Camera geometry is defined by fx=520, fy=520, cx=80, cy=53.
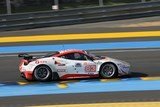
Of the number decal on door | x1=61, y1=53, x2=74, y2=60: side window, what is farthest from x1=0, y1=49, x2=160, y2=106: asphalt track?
x1=61, y1=53, x2=74, y2=60: side window

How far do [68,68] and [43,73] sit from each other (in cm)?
79

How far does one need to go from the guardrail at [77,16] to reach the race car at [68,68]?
1044cm

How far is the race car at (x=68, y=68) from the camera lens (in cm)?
1597

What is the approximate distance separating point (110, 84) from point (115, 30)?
11010mm

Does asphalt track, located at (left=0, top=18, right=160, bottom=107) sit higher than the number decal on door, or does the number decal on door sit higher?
the number decal on door

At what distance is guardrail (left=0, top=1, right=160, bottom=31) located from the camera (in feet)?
86.6

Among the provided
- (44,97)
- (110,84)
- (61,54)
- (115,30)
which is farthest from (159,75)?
(115,30)

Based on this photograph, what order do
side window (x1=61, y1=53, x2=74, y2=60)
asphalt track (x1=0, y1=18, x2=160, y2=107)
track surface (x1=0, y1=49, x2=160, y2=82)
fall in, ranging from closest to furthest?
asphalt track (x1=0, y1=18, x2=160, y2=107) → side window (x1=61, y1=53, x2=74, y2=60) → track surface (x1=0, y1=49, x2=160, y2=82)

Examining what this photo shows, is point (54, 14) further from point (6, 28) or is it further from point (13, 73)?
point (13, 73)

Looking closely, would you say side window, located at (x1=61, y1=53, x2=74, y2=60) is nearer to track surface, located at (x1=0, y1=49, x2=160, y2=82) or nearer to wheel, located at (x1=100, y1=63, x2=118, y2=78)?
wheel, located at (x1=100, y1=63, x2=118, y2=78)

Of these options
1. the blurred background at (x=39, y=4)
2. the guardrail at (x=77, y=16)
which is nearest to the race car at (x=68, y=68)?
the guardrail at (x=77, y=16)

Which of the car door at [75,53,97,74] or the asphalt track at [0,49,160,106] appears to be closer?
the asphalt track at [0,49,160,106]

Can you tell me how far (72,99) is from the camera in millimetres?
13344

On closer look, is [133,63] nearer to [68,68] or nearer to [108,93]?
[68,68]
